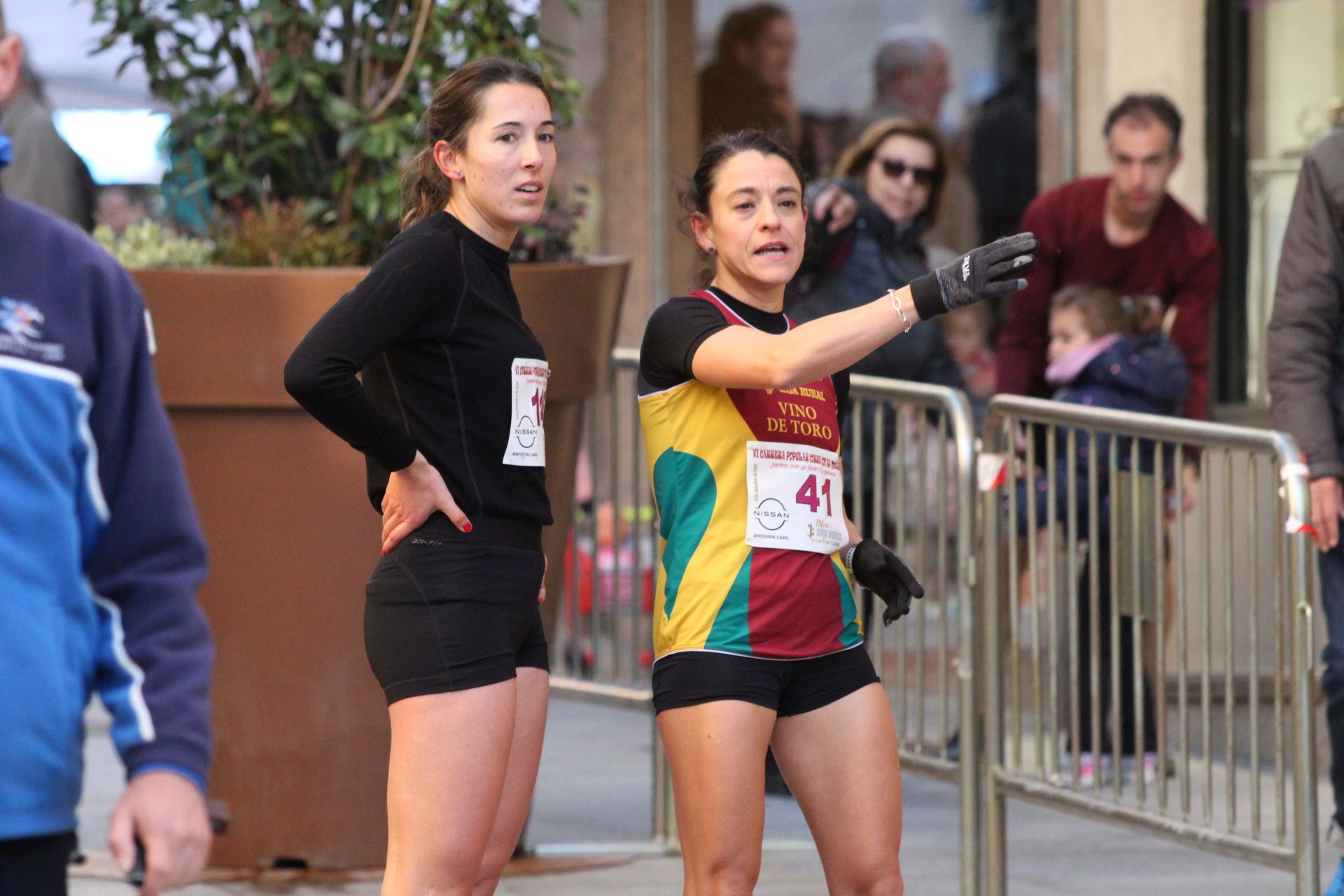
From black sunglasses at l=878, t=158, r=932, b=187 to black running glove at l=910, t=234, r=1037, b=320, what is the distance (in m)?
3.33

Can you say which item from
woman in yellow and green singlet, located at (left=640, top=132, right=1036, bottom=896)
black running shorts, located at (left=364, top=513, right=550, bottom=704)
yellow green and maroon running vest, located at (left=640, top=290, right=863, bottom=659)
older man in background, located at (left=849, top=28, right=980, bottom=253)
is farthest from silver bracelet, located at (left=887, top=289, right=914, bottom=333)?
older man in background, located at (left=849, top=28, right=980, bottom=253)

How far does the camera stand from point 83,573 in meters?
2.26

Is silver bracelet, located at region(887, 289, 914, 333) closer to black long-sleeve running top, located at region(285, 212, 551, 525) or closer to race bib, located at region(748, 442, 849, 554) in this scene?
race bib, located at region(748, 442, 849, 554)

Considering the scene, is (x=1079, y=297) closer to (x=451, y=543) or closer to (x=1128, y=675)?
(x=1128, y=675)

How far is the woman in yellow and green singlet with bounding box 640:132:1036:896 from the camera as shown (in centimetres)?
349

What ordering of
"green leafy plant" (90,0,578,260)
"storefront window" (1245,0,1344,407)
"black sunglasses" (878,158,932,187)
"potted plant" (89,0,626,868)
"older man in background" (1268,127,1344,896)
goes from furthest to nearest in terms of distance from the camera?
"storefront window" (1245,0,1344,407)
"black sunglasses" (878,158,932,187)
"green leafy plant" (90,0,578,260)
"potted plant" (89,0,626,868)
"older man in background" (1268,127,1344,896)

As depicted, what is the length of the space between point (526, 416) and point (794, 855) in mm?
2374

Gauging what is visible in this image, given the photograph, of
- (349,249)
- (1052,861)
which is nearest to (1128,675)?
(1052,861)

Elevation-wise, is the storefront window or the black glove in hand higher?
the storefront window

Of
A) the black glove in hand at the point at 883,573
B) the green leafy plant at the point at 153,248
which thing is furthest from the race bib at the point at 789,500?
the green leafy plant at the point at 153,248

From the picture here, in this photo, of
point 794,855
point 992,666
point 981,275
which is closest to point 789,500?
point 981,275

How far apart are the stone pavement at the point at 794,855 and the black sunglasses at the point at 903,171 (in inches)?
78.1

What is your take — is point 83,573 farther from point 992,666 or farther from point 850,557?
point 992,666

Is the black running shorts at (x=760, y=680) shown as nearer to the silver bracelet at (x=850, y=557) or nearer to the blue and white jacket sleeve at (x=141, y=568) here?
the silver bracelet at (x=850, y=557)
